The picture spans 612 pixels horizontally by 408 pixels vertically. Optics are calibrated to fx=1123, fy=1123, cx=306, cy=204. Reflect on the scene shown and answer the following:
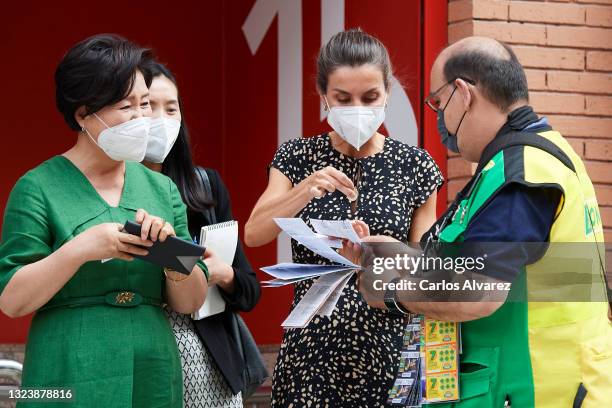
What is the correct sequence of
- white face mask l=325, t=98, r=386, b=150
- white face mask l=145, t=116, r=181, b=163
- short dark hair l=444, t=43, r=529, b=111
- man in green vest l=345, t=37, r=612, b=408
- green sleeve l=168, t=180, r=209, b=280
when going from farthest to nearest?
white face mask l=145, t=116, r=181, b=163 < white face mask l=325, t=98, r=386, b=150 < green sleeve l=168, t=180, r=209, b=280 < short dark hair l=444, t=43, r=529, b=111 < man in green vest l=345, t=37, r=612, b=408

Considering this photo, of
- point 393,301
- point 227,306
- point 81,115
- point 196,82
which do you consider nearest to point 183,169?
point 227,306

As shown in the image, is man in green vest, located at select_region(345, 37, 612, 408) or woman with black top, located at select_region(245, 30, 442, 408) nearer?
man in green vest, located at select_region(345, 37, 612, 408)

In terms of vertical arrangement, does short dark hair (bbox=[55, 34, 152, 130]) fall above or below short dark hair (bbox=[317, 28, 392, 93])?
below

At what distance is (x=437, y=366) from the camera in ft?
10.1

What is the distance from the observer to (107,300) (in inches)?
129

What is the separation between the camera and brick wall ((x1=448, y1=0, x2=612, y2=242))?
5.60m

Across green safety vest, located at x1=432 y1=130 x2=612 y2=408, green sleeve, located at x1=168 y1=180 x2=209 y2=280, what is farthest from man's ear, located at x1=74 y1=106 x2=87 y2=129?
green safety vest, located at x1=432 y1=130 x2=612 y2=408

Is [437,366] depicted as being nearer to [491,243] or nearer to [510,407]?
[510,407]

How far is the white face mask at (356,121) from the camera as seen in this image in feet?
13.1

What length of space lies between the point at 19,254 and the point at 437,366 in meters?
1.21

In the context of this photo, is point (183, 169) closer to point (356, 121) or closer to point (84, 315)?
point (356, 121)

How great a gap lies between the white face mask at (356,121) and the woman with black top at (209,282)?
22.1 inches

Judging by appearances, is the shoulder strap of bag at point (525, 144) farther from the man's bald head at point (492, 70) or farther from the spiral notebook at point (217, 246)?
the spiral notebook at point (217, 246)

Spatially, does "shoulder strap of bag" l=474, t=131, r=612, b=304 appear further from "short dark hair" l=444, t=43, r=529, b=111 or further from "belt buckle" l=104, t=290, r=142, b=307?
Answer: "belt buckle" l=104, t=290, r=142, b=307
